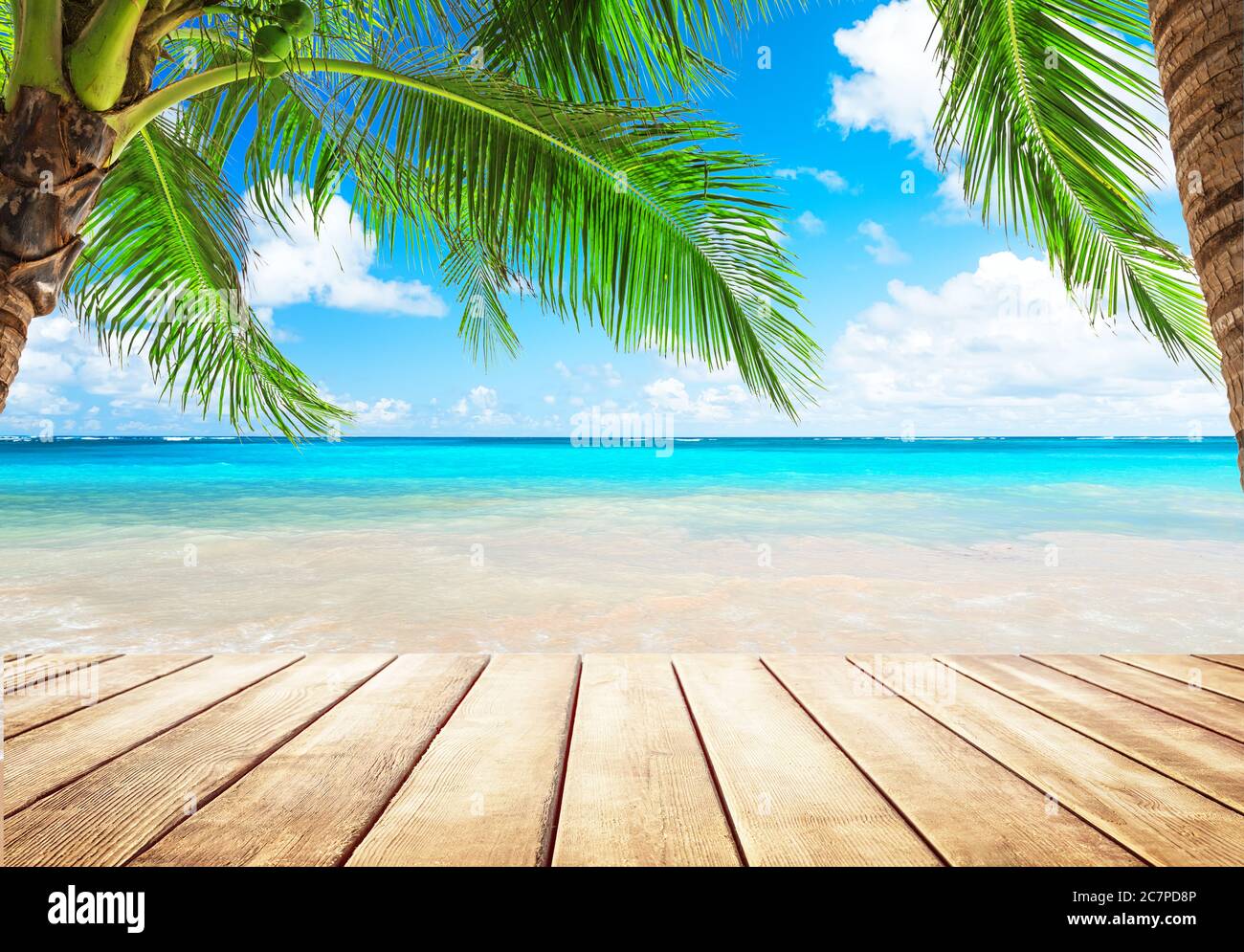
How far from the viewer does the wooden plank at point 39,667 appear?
205cm

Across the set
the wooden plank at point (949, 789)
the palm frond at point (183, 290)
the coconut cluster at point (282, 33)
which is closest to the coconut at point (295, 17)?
the coconut cluster at point (282, 33)

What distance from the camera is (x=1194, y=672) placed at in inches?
88.3

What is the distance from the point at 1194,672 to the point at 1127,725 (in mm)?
654

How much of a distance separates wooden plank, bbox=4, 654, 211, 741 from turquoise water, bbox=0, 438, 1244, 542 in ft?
13.3

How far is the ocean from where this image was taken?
17.0 ft

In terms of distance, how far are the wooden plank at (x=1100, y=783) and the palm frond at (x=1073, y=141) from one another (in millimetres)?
1094

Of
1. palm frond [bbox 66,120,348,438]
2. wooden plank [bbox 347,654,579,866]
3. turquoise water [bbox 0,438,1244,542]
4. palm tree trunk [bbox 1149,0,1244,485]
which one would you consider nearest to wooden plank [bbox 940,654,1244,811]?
palm tree trunk [bbox 1149,0,1244,485]

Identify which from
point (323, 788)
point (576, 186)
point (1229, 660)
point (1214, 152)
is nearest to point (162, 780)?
point (323, 788)

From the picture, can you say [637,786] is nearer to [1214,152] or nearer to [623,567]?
[1214,152]

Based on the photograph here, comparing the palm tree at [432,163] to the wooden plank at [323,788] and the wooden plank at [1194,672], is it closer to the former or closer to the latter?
the wooden plank at [323,788]

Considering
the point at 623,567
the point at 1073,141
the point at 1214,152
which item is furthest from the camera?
the point at 623,567

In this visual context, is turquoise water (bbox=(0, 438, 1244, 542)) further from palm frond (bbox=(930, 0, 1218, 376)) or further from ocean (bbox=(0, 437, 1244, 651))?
palm frond (bbox=(930, 0, 1218, 376))

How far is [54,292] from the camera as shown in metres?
1.38
